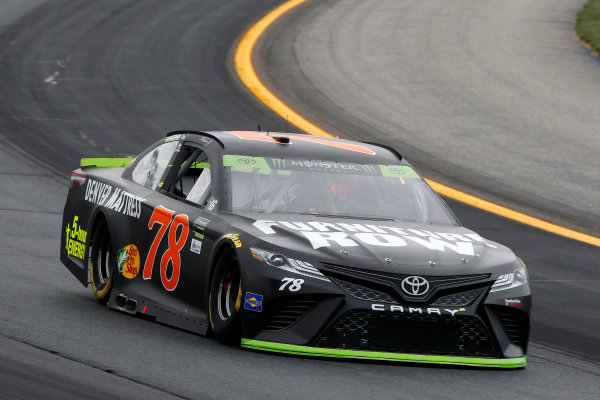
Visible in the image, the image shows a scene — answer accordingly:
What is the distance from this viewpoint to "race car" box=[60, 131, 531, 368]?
7.16 m

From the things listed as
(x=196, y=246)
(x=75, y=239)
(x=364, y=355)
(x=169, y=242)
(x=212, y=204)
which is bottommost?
(x=75, y=239)

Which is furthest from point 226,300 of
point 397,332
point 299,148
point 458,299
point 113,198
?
point 113,198

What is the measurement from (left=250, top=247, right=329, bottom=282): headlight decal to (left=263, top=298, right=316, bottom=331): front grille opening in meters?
0.16

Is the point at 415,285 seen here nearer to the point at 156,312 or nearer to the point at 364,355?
the point at 364,355

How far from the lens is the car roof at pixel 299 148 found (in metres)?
8.62

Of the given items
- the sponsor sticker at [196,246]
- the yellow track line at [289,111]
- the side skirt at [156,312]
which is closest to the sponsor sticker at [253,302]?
the side skirt at [156,312]

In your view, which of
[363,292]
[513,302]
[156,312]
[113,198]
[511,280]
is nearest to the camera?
[363,292]

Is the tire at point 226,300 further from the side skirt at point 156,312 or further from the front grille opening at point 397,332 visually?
the front grille opening at point 397,332

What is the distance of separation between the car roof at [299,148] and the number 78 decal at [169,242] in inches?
24.2

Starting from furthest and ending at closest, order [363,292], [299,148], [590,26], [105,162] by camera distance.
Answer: [590,26], [105,162], [299,148], [363,292]

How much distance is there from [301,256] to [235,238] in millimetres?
512

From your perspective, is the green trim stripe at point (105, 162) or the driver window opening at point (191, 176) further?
the green trim stripe at point (105, 162)

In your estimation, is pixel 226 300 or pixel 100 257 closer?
pixel 226 300

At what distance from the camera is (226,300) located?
301 inches
